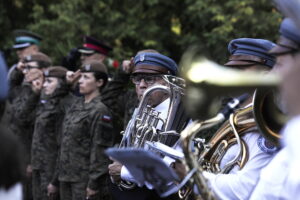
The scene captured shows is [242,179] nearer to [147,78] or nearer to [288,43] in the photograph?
[288,43]

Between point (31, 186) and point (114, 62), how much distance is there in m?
2.24

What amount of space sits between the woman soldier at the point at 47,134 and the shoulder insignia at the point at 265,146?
13.3 feet

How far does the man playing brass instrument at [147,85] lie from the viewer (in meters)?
4.87

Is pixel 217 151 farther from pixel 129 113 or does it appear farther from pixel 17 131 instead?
pixel 17 131

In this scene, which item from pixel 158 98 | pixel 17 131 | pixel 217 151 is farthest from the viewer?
pixel 17 131

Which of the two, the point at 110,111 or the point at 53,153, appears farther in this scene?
the point at 53,153

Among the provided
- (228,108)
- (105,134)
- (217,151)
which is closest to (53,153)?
(105,134)

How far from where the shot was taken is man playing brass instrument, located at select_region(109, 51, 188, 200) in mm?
4867

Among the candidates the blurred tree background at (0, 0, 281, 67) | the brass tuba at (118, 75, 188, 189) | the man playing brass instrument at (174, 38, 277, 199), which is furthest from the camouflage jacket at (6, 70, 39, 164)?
the man playing brass instrument at (174, 38, 277, 199)

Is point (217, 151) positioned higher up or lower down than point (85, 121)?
higher up

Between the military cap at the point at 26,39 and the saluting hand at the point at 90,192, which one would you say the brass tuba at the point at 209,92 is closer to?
the saluting hand at the point at 90,192

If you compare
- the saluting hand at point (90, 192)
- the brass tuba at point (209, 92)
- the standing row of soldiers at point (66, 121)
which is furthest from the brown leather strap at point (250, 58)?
the saluting hand at point (90, 192)

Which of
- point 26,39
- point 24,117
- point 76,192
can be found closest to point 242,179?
point 76,192

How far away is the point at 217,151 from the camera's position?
414cm
